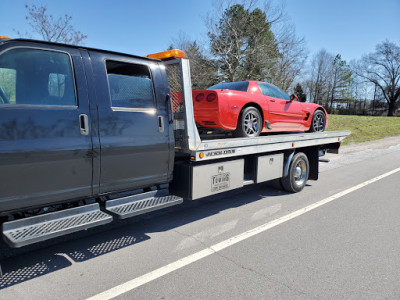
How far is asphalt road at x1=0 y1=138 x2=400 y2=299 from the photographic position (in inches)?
111

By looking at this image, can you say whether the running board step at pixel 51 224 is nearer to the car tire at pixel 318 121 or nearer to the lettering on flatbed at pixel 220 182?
the lettering on flatbed at pixel 220 182

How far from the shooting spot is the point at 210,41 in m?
20.0

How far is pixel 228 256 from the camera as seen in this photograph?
3484 mm

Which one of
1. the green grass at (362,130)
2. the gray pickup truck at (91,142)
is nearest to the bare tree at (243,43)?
the green grass at (362,130)

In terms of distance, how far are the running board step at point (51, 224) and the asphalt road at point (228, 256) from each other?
20.6 inches

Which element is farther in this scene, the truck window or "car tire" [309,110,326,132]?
"car tire" [309,110,326,132]

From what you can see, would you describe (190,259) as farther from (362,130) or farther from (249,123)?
(362,130)

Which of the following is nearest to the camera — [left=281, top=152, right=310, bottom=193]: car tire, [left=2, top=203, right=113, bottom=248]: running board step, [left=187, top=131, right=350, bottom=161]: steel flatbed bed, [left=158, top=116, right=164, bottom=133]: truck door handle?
[left=2, top=203, right=113, bottom=248]: running board step

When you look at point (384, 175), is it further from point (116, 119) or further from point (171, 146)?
point (116, 119)

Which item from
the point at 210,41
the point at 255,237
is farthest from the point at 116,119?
the point at 210,41

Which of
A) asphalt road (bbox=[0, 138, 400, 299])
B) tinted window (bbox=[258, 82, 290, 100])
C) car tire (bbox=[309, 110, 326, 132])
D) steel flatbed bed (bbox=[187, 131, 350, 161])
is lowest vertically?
asphalt road (bbox=[0, 138, 400, 299])

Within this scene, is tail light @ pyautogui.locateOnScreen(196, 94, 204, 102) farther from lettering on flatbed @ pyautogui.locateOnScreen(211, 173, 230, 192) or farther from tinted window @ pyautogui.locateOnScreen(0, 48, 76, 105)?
tinted window @ pyautogui.locateOnScreen(0, 48, 76, 105)

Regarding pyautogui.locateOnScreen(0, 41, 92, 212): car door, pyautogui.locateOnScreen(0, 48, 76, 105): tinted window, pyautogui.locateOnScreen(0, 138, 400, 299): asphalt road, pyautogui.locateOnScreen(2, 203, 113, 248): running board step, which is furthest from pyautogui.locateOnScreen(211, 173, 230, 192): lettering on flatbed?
pyautogui.locateOnScreen(0, 48, 76, 105): tinted window

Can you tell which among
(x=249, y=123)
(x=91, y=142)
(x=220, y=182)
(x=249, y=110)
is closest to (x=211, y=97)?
(x=249, y=110)
